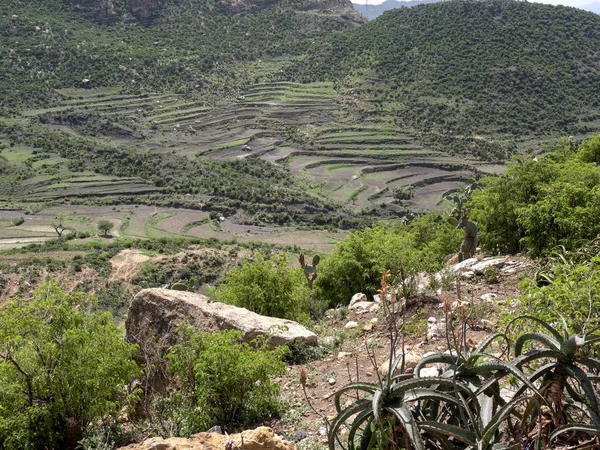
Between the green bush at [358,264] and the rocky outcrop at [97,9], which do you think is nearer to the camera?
the green bush at [358,264]

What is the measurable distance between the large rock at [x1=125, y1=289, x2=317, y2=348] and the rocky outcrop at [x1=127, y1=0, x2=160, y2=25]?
5177 inches

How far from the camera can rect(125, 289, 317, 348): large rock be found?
25.8 feet

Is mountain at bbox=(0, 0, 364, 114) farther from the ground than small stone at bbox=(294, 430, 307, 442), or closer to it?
farther from the ground

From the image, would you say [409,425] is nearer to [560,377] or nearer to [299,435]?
[560,377]

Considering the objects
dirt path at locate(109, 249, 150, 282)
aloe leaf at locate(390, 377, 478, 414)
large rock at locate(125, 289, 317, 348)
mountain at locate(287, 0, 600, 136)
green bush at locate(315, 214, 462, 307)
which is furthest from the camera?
mountain at locate(287, 0, 600, 136)

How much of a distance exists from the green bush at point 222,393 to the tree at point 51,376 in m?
0.88

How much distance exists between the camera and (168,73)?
341ft

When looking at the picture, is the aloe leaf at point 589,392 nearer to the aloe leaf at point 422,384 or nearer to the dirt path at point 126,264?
the aloe leaf at point 422,384

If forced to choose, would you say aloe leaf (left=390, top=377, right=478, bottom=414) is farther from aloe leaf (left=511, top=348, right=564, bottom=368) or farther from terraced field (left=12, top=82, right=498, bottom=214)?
terraced field (left=12, top=82, right=498, bottom=214)

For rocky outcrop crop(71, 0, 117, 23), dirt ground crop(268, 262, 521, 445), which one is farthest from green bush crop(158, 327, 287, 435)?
rocky outcrop crop(71, 0, 117, 23)

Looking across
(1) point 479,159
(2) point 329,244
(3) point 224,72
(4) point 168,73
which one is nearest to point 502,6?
(1) point 479,159

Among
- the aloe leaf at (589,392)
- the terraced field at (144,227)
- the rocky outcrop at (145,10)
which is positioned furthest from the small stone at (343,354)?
the rocky outcrop at (145,10)

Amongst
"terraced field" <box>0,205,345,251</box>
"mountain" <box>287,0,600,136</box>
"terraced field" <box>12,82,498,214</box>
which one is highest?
"mountain" <box>287,0,600,136</box>

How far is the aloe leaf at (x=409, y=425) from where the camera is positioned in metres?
2.59
